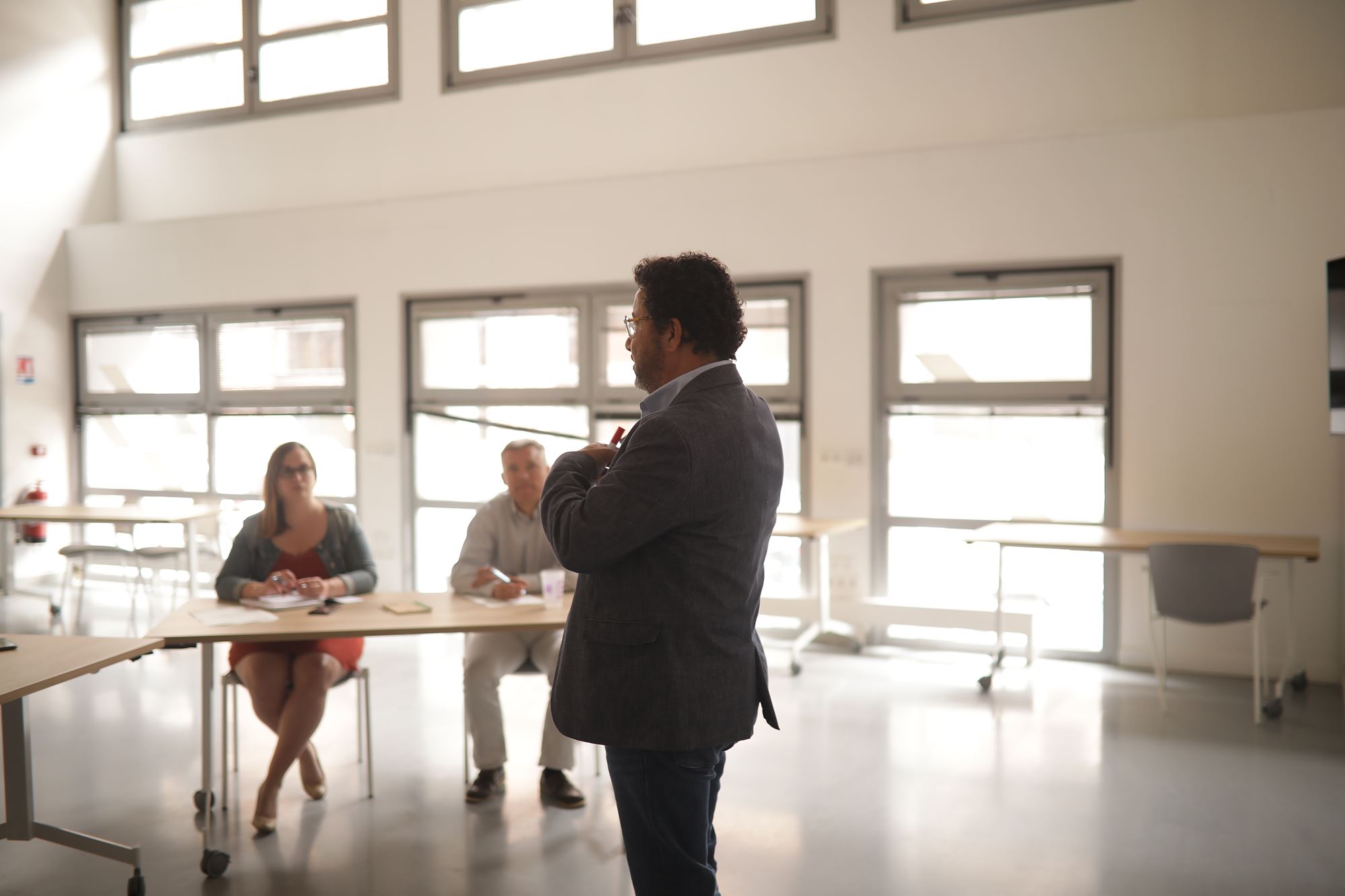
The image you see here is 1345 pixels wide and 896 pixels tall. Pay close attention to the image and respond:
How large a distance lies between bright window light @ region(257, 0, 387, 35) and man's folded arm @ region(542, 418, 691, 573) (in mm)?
6354

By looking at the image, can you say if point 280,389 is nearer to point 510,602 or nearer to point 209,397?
point 209,397

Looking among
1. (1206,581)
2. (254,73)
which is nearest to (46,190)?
(254,73)

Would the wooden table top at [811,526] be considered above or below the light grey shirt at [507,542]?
below

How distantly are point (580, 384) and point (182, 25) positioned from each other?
4397 millimetres

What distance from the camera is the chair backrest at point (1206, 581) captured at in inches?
165

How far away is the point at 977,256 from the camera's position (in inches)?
209

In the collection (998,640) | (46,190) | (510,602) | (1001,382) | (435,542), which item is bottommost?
(998,640)

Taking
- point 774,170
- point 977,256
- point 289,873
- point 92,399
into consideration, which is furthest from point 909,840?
point 92,399

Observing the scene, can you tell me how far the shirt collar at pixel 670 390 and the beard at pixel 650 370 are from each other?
0.05 ft

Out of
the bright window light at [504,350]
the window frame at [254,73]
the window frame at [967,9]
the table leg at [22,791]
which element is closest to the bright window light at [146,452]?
the bright window light at [504,350]

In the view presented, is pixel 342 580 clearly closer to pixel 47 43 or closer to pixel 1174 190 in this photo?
pixel 1174 190

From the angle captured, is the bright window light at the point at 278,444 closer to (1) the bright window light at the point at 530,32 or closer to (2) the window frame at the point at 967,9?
(1) the bright window light at the point at 530,32

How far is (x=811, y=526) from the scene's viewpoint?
5207 millimetres

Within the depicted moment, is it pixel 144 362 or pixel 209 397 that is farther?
pixel 144 362
